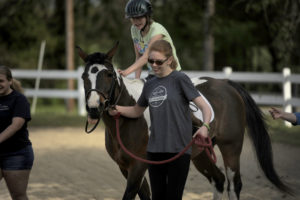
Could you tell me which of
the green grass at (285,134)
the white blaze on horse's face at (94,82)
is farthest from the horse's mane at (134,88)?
the green grass at (285,134)

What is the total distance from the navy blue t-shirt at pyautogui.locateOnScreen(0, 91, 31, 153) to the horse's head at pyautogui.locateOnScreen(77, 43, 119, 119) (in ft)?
1.83

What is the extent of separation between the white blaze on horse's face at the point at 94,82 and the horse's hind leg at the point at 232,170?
2.04 meters

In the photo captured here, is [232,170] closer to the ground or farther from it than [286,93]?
farther from it

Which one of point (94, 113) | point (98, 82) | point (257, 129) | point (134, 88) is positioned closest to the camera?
point (94, 113)

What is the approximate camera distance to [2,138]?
4.52 m

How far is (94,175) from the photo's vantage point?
817cm

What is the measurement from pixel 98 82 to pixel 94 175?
12.0 ft

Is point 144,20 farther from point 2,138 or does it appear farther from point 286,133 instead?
point 286,133

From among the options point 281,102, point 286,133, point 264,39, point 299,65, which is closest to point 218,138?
point 286,133

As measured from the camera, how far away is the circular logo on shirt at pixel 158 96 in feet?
13.0

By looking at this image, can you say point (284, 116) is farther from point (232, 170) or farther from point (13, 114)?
point (13, 114)

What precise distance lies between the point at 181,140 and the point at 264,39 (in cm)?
2154

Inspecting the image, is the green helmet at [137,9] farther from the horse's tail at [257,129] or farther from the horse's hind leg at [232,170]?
the horse's hind leg at [232,170]

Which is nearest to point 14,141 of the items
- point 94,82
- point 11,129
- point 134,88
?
point 11,129
